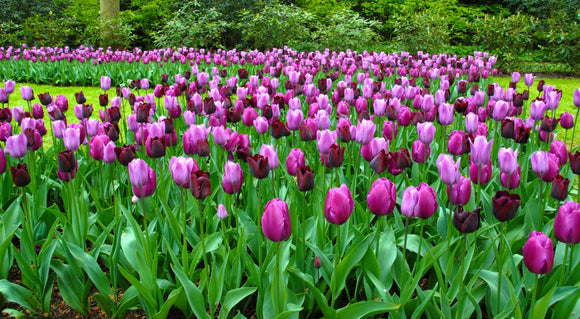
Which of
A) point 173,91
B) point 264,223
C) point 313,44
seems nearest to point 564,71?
point 313,44

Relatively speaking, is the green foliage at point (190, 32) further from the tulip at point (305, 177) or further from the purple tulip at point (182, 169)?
the tulip at point (305, 177)

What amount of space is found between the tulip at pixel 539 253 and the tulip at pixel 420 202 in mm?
339

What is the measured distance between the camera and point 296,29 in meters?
13.0

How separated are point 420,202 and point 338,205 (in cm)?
30

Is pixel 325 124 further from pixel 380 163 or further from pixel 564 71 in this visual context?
pixel 564 71

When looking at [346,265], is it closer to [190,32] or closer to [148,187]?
[148,187]

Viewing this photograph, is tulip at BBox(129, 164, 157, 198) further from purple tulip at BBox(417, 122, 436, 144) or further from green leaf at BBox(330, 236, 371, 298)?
purple tulip at BBox(417, 122, 436, 144)

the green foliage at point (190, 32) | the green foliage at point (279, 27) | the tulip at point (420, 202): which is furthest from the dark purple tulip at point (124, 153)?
the green foliage at point (190, 32)

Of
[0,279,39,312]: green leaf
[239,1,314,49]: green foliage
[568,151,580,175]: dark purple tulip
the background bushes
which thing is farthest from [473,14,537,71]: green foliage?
[0,279,39,312]: green leaf

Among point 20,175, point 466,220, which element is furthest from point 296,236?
point 20,175

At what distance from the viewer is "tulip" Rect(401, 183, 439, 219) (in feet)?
5.67

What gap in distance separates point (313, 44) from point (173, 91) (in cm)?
887

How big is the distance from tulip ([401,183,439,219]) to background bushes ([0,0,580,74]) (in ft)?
34.1

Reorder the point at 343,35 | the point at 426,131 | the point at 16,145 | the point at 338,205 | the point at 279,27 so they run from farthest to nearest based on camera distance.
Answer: the point at 279,27, the point at 343,35, the point at 426,131, the point at 16,145, the point at 338,205
